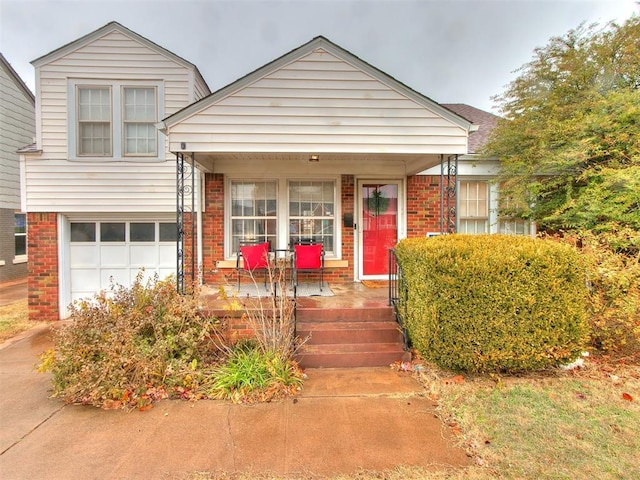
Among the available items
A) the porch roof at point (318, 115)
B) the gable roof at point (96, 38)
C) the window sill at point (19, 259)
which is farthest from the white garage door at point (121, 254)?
the window sill at point (19, 259)

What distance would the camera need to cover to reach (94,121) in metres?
6.92

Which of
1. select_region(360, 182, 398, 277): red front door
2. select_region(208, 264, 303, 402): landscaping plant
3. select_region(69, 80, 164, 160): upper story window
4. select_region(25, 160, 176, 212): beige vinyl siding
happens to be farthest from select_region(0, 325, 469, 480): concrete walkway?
select_region(69, 80, 164, 160): upper story window

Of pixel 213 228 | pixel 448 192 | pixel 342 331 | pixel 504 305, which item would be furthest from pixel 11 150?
pixel 504 305

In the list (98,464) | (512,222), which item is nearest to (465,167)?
(512,222)

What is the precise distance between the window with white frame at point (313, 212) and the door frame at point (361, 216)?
557 millimetres

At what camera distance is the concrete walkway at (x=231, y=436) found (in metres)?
2.51

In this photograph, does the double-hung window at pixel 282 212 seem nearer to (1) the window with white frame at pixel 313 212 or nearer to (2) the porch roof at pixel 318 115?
(1) the window with white frame at pixel 313 212

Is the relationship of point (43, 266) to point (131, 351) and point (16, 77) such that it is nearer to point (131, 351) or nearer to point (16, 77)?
point (131, 351)

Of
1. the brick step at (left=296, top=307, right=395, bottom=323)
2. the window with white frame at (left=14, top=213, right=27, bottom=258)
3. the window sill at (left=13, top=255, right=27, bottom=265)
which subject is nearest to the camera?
the brick step at (left=296, top=307, right=395, bottom=323)

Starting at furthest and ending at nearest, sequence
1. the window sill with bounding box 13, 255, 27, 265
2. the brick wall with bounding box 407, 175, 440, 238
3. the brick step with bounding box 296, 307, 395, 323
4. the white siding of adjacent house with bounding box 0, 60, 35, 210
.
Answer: the window sill with bounding box 13, 255, 27, 265, the white siding of adjacent house with bounding box 0, 60, 35, 210, the brick wall with bounding box 407, 175, 440, 238, the brick step with bounding box 296, 307, 395, 323

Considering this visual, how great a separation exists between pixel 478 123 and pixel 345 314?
7.38 metres

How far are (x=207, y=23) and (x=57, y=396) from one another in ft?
39.2

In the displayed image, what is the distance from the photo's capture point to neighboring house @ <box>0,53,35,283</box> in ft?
29.7

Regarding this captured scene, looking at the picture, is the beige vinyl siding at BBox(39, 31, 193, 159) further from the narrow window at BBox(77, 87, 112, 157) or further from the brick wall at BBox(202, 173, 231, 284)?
the brick wall at BBox(202, 173, 231, 284)
